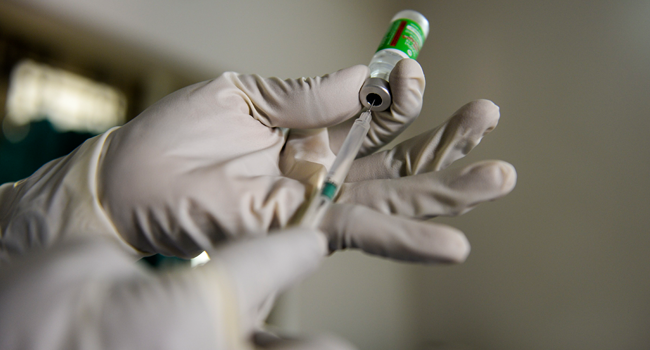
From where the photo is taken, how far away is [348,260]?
186 centimetres

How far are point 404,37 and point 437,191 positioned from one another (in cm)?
34

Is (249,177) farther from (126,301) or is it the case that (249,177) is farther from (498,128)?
(498,128)

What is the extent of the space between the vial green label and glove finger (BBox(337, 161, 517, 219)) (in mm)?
290

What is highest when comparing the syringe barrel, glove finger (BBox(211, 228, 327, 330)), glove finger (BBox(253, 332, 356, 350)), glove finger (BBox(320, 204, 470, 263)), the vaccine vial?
the vaccine vial

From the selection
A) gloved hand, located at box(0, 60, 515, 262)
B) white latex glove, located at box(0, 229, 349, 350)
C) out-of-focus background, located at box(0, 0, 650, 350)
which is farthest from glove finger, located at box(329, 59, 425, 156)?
out-of-focus background, located at box(0, 0, 650, 350)

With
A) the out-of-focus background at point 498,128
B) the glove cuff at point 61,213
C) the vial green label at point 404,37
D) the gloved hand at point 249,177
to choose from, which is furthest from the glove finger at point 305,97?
the out-of-focus background at point 498,128

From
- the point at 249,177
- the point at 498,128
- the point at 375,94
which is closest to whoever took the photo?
the point at 249,177

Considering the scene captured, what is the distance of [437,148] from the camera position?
562 millimetres

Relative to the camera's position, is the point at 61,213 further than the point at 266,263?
Yes

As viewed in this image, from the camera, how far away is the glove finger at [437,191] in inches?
16.2

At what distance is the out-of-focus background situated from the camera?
1.16 m

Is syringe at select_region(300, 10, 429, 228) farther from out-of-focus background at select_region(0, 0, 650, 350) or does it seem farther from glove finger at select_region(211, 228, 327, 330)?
out-of-focus background at select_region(0, 0, 650, 350)

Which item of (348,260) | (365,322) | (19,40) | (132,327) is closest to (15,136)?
(19,40)

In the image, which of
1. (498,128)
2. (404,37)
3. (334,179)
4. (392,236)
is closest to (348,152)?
(334,179)
